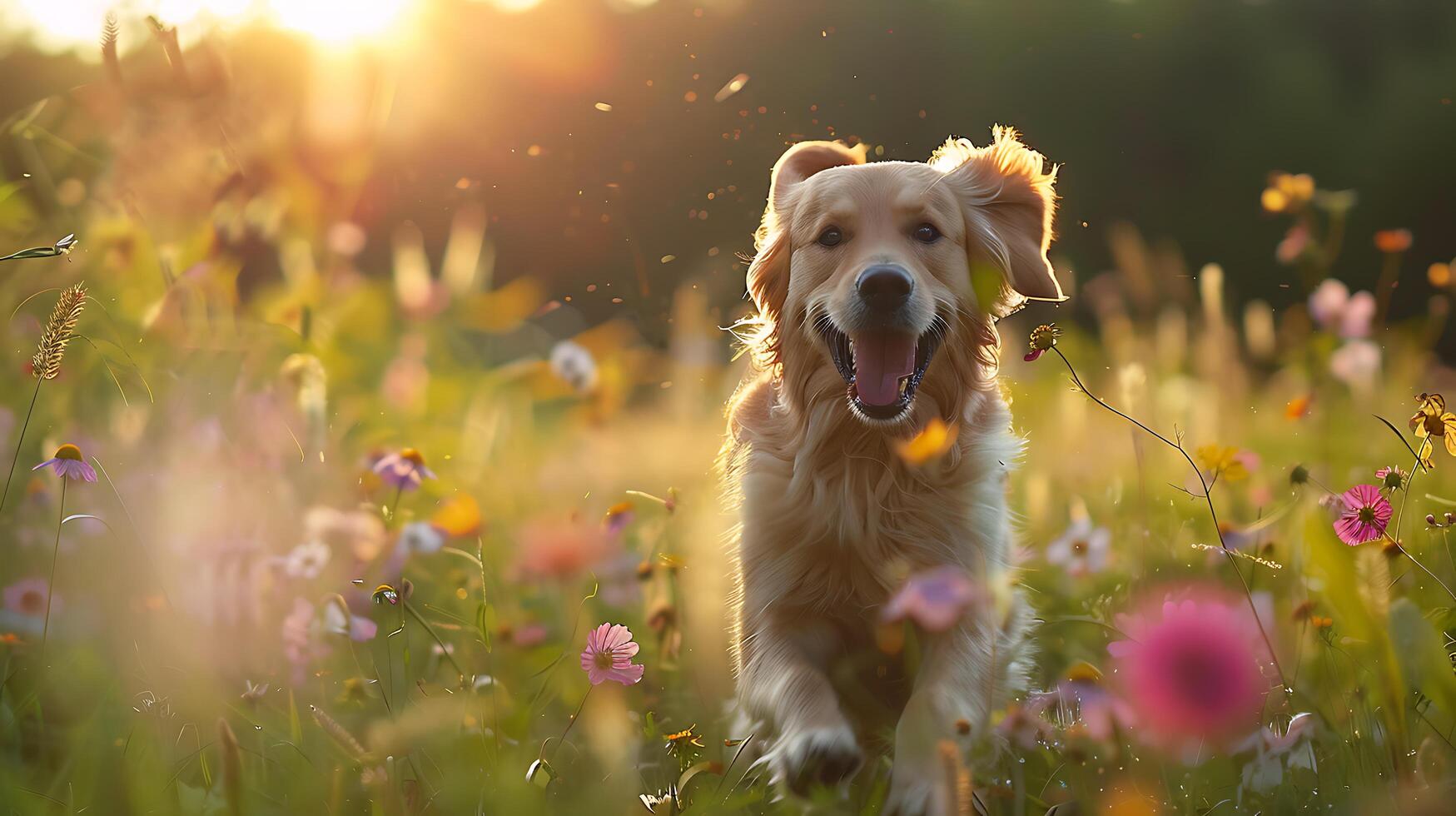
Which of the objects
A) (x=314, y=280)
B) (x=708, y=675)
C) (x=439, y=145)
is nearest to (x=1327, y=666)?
(x=708, y=675)

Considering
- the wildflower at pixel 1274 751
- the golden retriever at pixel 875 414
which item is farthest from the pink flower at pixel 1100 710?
the golden retriever at pixel 875 414

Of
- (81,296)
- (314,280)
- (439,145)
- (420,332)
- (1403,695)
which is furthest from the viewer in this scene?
(439,145)

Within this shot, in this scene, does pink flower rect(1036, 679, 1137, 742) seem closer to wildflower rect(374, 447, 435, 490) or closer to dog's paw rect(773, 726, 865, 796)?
dog's paw rect(773, 726, 865, 796)

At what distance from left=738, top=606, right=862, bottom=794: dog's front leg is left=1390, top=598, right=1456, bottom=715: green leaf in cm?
99

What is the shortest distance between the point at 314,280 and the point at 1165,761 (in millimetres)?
2847

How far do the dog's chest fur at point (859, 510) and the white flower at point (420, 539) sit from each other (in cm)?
78

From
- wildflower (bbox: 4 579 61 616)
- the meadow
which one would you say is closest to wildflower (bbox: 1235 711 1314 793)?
the meadow

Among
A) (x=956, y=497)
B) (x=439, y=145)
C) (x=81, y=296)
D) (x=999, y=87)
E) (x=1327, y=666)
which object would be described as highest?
(x=81, y=296)

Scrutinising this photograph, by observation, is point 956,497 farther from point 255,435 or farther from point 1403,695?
point 255,435

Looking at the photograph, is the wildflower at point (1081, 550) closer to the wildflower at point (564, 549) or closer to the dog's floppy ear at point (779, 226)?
the dog's floppy ear at point (779, 226)

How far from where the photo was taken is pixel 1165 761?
1.45m

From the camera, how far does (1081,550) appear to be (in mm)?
3084

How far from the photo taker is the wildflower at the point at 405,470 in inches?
92.7

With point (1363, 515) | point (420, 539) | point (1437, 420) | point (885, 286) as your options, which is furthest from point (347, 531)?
point (1437, 420)
